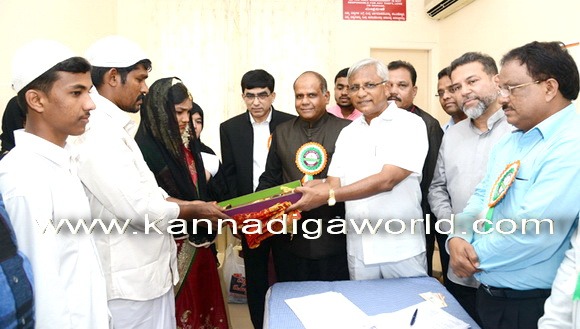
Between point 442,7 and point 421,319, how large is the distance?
4.57 m

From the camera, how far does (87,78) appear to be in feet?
4.69

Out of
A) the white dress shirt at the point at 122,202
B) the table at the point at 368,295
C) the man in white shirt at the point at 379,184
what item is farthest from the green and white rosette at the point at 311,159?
the white dress shirt at the point at 122,202

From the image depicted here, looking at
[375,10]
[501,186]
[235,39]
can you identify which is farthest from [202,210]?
[375,10]

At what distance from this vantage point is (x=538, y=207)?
131cm

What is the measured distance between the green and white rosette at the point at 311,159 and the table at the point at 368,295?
770mm

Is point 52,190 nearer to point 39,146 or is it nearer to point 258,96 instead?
point 39,146

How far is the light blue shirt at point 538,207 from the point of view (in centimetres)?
130

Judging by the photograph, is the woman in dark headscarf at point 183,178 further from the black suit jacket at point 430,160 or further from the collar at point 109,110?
the black suit jacket at point 430,160

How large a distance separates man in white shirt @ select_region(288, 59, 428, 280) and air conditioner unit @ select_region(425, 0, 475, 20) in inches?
130

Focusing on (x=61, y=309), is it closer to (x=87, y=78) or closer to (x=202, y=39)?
(x=87, y=78)

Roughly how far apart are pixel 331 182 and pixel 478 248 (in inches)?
36.1

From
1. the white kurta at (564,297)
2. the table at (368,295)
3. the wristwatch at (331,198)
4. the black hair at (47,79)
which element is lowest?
the table at (368,295)

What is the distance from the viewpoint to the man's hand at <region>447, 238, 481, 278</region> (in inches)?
59.4

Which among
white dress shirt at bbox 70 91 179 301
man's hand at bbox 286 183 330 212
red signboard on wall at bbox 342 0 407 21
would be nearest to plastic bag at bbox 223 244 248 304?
man's hand at bbox 286 183 330 212
